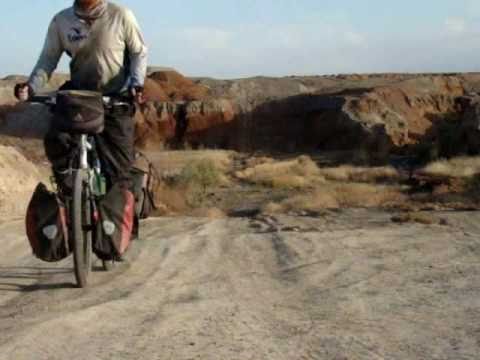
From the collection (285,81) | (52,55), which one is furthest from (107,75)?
(285,81)

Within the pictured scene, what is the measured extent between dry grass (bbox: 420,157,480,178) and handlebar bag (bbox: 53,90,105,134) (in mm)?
17100

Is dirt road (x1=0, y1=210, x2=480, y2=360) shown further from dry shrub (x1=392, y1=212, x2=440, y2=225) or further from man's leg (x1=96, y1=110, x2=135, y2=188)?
man's leg (x1=96, y1=110, x2=135, y2=188)

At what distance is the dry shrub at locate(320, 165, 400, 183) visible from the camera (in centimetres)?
2444

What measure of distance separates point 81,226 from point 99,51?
1.30 meters

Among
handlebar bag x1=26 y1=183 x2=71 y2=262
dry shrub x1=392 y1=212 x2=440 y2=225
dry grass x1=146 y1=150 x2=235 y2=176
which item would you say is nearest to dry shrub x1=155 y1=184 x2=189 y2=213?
dry shrub x1=392 y1=212 x2=440 y2=225

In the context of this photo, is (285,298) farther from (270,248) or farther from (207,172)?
(207,172)

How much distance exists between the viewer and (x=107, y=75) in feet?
21.0

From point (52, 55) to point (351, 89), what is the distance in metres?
34.5

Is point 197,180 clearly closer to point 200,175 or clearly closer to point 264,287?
point 200,175

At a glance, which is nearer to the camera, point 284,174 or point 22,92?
point 22,92

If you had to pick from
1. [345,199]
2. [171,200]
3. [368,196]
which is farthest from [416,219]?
[368,196]

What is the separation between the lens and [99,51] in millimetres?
6324

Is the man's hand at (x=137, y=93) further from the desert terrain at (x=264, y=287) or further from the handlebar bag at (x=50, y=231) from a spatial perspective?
the desert terrain at (x=264, y=287)

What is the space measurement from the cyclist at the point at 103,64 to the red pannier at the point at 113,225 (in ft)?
0.89
